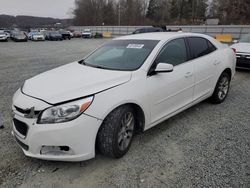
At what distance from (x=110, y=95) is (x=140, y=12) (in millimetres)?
66162

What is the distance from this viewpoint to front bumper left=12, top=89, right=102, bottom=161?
2.40 m

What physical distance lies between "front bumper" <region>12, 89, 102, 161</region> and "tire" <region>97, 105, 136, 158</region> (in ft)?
0.39

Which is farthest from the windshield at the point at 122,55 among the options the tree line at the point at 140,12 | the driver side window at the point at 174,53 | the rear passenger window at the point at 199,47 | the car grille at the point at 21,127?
the tree line at the point at 140,12

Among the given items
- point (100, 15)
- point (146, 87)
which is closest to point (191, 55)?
point (146, 87)

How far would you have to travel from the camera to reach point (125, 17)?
6078cm

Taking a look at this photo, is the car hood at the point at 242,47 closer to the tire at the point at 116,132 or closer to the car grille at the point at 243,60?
the car grille at the point at 243,60

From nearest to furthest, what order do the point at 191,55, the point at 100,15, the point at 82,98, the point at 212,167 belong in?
1. the point at 82,98
2. the point at 212,167
3. the point at 191,55
4. the point at 100,15

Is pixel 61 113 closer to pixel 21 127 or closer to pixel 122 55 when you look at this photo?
pixel 21 127

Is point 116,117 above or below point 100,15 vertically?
below

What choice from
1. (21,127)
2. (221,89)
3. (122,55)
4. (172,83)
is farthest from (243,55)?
(21,127)

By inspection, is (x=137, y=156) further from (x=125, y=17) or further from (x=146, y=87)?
(x=125, y=17)

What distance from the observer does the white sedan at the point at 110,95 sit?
245cm

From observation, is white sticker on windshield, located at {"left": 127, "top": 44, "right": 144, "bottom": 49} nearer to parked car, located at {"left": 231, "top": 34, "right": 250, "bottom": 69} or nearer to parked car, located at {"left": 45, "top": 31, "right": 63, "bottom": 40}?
parked car, located at {"left": 231, "top": 34, "right": 250, "bottom": 69}

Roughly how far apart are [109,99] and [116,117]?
0.78 feet
